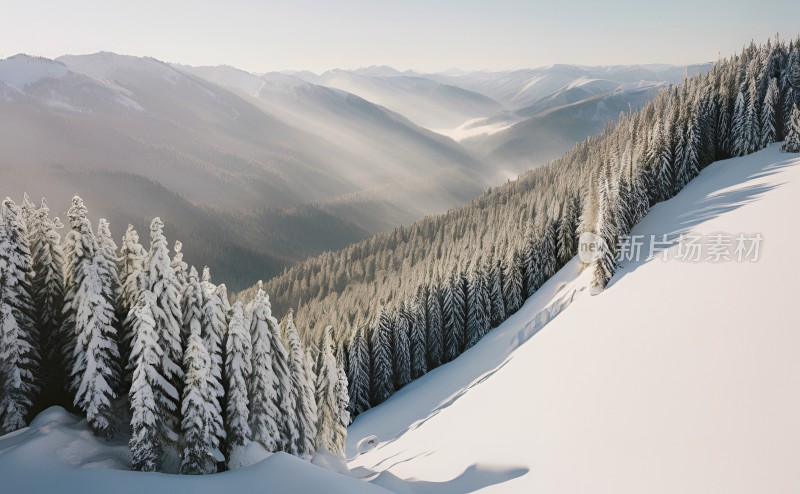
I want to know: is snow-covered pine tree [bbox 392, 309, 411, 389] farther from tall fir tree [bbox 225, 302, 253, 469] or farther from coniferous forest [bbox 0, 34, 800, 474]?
tall fir tree [bbox 225, 302, 253, 469]

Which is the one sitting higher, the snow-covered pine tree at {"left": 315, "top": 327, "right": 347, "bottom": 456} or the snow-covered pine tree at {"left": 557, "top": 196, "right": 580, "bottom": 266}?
the snow-covered pine tree at {"left": 557, "top": 196, "right": 580, "bottom": 266}

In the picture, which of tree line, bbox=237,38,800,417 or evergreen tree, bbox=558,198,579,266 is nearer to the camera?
tree line, bbox=237,38,800,417

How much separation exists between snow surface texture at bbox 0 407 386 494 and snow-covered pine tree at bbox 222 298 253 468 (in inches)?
133

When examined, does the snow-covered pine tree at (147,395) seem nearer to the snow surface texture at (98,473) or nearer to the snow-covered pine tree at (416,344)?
the snow surface texture at (98,473)

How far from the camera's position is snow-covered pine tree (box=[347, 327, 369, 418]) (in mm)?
60875

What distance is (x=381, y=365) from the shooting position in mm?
62375

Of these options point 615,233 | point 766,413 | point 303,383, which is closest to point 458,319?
point 615,233

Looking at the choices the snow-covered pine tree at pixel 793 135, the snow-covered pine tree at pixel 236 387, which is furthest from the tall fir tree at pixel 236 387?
the snow-covered pine tree at pixel 793 135

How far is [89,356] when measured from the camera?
18.0 meters

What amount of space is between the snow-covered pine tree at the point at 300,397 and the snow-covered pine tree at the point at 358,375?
34.6 meters

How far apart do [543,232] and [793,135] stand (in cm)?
3434

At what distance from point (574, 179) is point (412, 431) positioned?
5609cm
